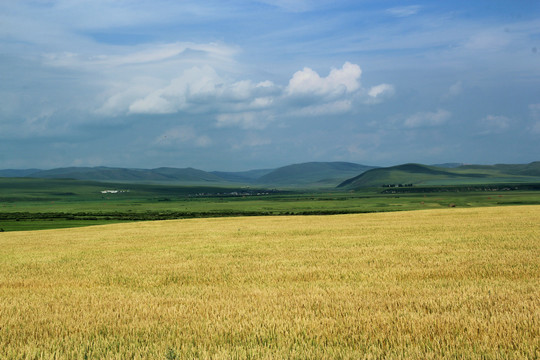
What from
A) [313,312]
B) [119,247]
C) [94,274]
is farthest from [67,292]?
[119,247]

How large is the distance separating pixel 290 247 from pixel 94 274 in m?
9.76

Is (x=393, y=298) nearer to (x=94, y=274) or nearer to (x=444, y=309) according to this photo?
(x=444, y=309)

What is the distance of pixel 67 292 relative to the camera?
41.8ft

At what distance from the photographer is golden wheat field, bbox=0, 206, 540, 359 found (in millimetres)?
7617

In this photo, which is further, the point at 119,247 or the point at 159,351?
the point at 119,247

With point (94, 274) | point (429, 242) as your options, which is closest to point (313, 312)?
point (94, 274)

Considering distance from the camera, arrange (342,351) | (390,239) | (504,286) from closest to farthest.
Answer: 1. (342,351)
2. (504,286)
3. (390,239)

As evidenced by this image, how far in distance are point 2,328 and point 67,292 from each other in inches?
142

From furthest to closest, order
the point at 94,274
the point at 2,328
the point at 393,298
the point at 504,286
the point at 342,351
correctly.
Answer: the point at 94,274 → the point at 504,286 → the point at 393,298 → the point at 2,328 → the point at 342,351

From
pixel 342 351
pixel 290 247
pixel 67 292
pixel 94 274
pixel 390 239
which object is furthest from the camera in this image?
pixel 390 239

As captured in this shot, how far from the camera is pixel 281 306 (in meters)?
10.2

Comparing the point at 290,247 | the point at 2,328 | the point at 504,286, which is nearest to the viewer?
the point at 2,328

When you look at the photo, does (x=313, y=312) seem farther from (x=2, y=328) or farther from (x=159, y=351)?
(x=2, y=328)

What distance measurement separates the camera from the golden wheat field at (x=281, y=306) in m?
7.62
